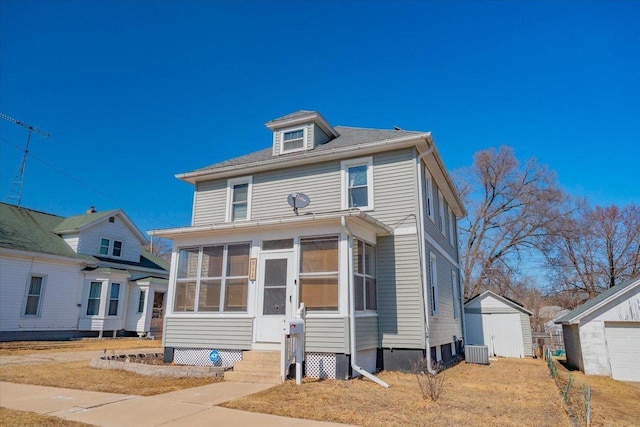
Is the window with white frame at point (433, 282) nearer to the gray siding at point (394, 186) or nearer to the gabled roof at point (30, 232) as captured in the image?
the gray siding at point (394, 186)

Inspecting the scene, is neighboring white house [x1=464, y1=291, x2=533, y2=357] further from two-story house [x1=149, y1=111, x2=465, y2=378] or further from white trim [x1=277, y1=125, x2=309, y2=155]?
white trim [x1=277, y1=125, x2=309, y2=155]

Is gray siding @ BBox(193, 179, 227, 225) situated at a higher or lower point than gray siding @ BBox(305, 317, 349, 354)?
higher

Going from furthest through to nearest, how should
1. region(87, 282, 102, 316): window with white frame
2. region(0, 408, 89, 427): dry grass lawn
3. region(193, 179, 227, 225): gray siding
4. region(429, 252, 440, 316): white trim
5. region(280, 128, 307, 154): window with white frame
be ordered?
region(87, 282, 102, 316): window with white frame → region(280, 128, 307, 154): window with white frame → region(193, 179, 227, 225): gray siding → region(429, 252, 440, 316): white trim → region(0, 408, 89, 427): dry grass lawn

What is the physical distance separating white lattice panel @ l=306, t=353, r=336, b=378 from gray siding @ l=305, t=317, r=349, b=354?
0.13 meters

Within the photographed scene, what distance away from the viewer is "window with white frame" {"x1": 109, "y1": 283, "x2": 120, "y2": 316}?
64.7 feet

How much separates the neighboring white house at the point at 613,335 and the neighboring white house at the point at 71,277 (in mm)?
19358

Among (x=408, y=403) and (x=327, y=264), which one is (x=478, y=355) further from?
(x=408, y=403)

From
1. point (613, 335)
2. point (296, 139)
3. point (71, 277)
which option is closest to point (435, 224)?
point (296, 139)

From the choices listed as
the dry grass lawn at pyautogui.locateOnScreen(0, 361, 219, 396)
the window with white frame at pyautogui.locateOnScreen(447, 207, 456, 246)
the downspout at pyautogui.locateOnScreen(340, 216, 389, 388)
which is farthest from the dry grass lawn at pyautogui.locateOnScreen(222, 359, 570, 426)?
the window with white frame at pyautogui.locateOnScreen(447, 207, 456, 246)

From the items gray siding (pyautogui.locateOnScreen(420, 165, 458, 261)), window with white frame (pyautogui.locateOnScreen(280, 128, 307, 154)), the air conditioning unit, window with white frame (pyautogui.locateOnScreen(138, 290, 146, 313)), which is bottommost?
the air conditioning unit

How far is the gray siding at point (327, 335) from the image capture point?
26.4 ft

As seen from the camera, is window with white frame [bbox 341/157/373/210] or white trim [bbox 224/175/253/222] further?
white trim [bbox 224/175/253/222]

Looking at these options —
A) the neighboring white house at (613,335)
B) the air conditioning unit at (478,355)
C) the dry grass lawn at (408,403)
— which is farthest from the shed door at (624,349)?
the dry grass lawn at (408,403)

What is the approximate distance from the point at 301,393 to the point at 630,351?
35.9 ft
